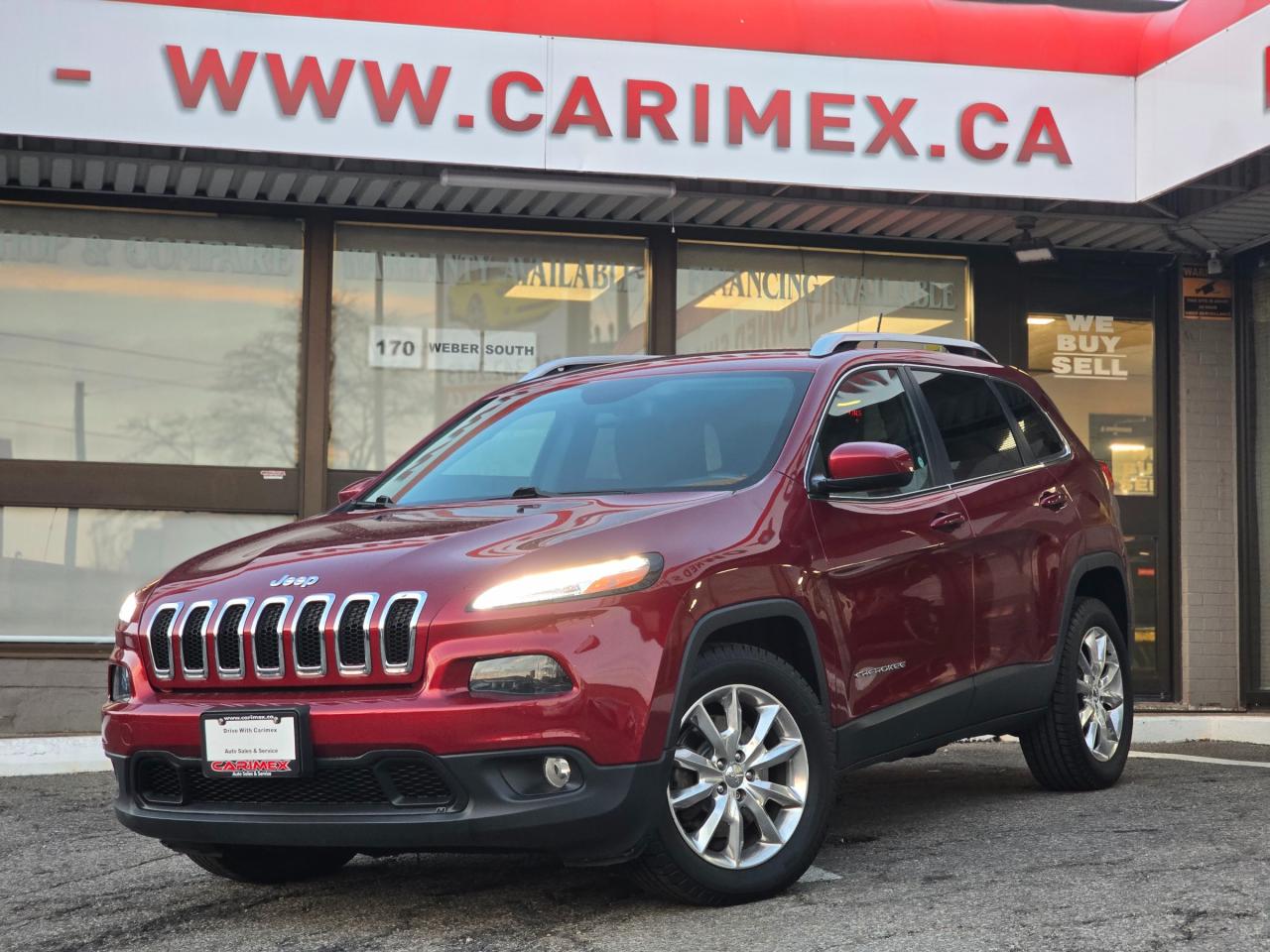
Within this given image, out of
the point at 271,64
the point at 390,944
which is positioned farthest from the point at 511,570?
the point at 271,64

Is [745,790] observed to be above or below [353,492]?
below

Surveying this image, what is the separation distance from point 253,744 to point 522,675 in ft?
2.56

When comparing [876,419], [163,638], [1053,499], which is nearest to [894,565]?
[876,419]

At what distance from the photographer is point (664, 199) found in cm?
1122

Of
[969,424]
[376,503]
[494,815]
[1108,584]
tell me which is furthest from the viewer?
[1108,584]

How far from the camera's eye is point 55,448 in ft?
35.9

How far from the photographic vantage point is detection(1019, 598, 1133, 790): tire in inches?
262

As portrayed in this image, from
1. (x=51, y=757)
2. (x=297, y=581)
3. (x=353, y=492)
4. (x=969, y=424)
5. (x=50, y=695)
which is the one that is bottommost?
(x=51, y=757)

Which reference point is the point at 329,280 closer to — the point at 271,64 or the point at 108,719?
the point at 271,64

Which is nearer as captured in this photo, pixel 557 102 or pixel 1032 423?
pixel 1032 423

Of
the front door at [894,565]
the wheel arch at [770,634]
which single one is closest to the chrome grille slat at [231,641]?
the wheel arch at [770,634]

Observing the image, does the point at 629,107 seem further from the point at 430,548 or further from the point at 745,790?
the point at 745,790

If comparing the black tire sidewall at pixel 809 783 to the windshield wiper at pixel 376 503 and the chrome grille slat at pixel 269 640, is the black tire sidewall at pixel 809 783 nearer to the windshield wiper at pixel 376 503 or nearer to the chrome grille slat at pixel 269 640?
the chrome grille slat at pixel 269 640

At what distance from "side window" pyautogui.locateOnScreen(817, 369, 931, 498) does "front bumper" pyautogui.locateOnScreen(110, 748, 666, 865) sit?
5.08 ft
